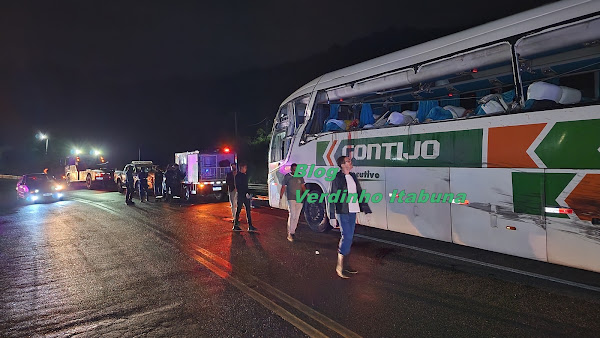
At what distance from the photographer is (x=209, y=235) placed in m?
8.98

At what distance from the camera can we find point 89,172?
28.6m

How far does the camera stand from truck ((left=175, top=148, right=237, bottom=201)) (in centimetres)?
1739

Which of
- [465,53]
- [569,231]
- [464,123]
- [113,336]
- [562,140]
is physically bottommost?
[113,336]

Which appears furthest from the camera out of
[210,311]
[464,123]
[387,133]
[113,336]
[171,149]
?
[171,149]

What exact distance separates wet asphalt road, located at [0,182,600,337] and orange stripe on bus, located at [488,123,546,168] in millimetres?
1626

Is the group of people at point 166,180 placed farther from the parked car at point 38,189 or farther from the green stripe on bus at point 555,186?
the green stripe on bus at point 555,186

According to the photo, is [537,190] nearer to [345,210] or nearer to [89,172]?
[345,210]

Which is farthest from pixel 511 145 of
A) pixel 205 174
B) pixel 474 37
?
pixel 205 174

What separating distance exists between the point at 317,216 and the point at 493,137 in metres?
4.39

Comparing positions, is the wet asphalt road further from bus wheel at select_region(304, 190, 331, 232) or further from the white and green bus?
the white and green bus

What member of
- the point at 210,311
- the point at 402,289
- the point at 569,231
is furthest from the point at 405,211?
the point at 210,311

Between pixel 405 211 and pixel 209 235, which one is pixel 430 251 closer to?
pixel 405 211

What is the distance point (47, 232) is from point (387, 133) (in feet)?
29.8

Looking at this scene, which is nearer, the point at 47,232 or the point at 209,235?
the point at 209,235
